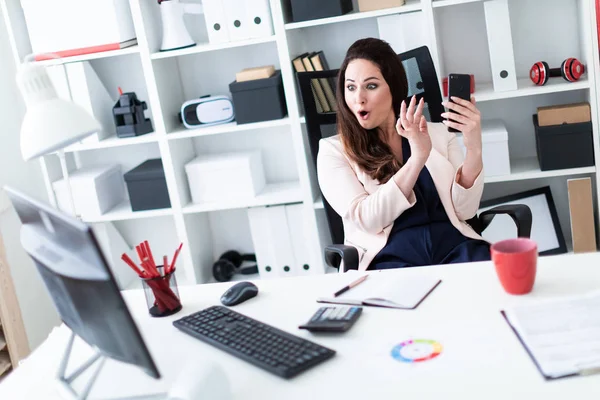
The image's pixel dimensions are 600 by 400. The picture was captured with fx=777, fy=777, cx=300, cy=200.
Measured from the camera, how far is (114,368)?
1.62 metres

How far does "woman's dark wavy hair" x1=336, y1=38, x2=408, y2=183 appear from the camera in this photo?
2.43 metres

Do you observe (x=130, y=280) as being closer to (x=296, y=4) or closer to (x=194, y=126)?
(x=194, y=126)

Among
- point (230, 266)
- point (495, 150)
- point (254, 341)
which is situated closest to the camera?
point (254, 341)

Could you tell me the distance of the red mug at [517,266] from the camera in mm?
1609

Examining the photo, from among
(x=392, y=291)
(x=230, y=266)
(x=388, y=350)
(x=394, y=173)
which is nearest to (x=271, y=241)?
(x=230, y=266)

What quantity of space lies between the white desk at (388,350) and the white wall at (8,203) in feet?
5.49

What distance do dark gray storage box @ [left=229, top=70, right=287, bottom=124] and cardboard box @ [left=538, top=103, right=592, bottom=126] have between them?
3.55 feet

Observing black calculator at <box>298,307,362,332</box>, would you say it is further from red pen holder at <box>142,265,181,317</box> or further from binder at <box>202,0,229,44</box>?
binder at <box>202,0,229,44</box>

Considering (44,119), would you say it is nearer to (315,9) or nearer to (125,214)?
(315,9)

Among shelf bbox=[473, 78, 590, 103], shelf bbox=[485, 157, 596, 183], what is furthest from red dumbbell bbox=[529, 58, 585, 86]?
shelf bbox=[485, 157, 596, 183]

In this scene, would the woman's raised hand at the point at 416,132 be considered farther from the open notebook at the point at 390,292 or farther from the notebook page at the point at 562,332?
the notebook page at the point at 562,332

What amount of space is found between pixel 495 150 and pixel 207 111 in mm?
1247

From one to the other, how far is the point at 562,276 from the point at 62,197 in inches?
100

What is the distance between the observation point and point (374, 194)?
2.32 meters
